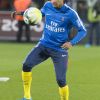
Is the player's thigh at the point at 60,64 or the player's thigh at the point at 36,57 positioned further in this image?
the player's thigh at the point at 36,57

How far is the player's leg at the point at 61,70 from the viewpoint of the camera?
437 inches

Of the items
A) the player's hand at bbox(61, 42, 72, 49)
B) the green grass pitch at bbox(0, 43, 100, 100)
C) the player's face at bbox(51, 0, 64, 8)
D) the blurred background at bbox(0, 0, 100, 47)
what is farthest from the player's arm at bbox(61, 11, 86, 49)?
the blurred background at bbox(0, 0, 100, 47)

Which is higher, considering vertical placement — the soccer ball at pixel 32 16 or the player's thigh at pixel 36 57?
the soccer ball at pixel 32 16

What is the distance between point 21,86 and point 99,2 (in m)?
13.0

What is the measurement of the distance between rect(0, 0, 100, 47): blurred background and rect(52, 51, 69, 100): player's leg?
14.8m

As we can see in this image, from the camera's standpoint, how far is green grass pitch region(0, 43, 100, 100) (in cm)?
1302

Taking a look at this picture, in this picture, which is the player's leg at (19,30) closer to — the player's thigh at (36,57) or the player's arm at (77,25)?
the player's thigh at (36,57)

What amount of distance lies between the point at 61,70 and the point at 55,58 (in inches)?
11.9

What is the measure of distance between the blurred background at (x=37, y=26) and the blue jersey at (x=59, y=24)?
48.6 feet

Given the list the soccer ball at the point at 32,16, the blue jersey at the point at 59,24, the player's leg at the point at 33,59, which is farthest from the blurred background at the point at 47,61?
the soccer ball at the point at 32,16

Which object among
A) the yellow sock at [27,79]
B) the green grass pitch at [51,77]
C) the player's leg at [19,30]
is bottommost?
the player's leg at [19,30]

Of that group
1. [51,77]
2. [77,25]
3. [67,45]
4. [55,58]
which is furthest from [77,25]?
[51,77]

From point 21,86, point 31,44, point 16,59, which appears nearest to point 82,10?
point 31,44

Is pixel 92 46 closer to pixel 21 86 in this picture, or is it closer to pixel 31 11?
pixel 21 86
